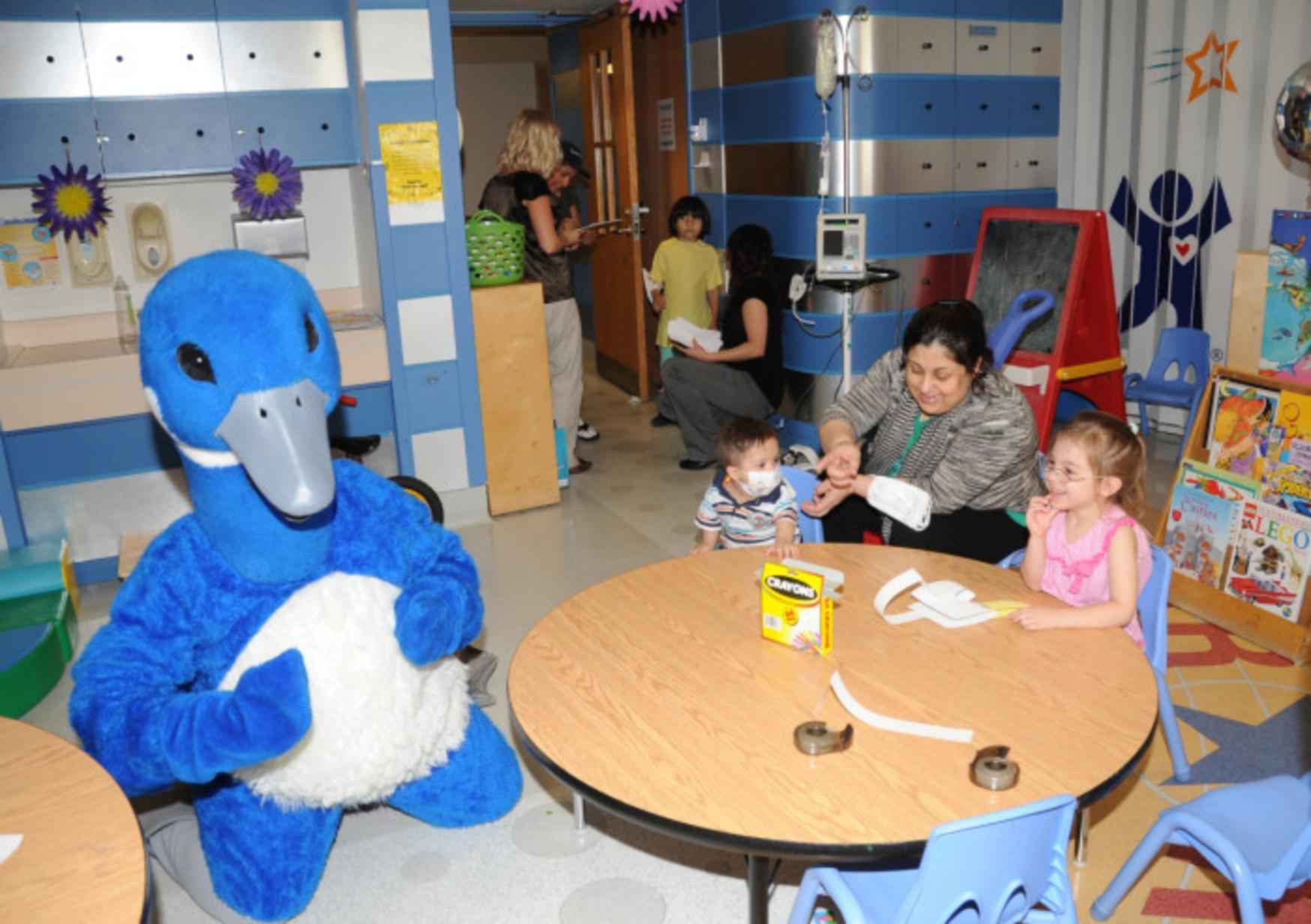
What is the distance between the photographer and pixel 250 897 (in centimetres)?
233

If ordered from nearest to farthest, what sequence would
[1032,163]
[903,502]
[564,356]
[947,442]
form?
1. [903,502]
2. [947,442]
3. [564,356]
4. [1032,163]

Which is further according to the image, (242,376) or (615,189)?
(615,189)

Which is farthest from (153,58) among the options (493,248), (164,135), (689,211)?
(689,211)

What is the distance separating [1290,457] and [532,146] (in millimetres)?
3237

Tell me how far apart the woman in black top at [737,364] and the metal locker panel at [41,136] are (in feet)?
8.37

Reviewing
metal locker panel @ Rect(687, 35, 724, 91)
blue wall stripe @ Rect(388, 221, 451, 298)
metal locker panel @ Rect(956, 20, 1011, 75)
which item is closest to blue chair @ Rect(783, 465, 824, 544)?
blue wall stripe @ Rect(388, 221, 451, 298)

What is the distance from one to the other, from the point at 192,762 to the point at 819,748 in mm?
980

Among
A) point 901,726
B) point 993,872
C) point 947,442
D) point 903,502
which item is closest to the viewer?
point 993,872

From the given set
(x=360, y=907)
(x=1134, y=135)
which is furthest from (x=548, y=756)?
(x=1134, y=135)

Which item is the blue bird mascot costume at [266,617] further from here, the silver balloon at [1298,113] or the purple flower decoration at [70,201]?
the silver balloon at [1298,113]

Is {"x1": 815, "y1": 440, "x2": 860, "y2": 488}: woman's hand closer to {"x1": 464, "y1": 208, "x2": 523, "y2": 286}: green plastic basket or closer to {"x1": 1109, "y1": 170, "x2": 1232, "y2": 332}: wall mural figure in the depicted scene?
{"x1": 464, "y1": 208, "x2": 523, "y2": 286}: green plastic basket

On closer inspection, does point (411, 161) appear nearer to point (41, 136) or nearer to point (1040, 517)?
point (41, 136)

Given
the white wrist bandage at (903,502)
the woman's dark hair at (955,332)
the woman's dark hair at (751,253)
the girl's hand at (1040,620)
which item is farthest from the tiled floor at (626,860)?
the woman's dark hair at (751,253)

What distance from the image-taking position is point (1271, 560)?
3.29 m
